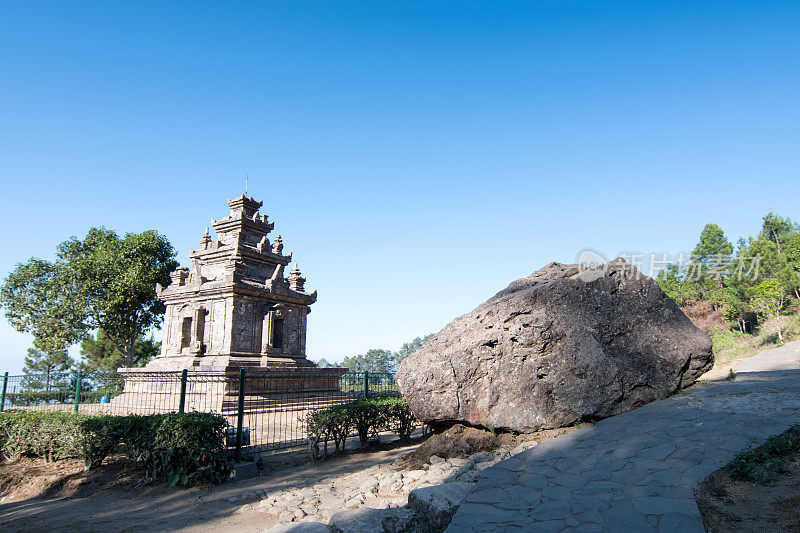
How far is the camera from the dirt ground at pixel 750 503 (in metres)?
3.72

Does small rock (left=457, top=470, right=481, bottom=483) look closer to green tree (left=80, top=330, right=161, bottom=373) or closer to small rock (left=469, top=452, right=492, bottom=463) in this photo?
small rock (left=469, top=452, right=492, bottom=463)

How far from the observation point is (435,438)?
777 cm

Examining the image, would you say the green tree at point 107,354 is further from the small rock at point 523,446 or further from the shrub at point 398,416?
the small rock at point 523,446

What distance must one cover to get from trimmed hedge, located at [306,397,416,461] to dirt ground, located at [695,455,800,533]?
649 cm

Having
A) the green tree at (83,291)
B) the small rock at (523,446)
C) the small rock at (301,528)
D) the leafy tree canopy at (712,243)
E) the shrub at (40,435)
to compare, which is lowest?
the small rock at (301,528)

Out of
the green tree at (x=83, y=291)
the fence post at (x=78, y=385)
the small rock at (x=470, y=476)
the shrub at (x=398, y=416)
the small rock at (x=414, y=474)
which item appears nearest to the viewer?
the small rock at (x=470, y=476)

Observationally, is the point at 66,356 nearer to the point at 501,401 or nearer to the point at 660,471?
the point at 501,401

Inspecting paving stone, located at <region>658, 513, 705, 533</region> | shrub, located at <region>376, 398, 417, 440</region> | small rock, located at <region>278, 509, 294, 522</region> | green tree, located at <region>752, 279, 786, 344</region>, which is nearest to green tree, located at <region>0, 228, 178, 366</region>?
shrub, located at <region>376, 398, 417, 440</region>

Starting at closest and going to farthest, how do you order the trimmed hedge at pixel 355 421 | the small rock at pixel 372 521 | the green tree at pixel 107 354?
the small rock at pixel 372 521, the trimmed hedge at pixel 355 421, the green tree at pixel 107 354

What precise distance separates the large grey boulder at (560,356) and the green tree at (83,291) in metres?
24.1

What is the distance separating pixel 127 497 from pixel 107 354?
32848mm

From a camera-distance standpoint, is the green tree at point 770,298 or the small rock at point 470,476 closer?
the small rock at point 470,476

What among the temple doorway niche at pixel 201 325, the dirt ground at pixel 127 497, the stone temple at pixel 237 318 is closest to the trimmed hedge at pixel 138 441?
the dirt ground at pixel 127 497

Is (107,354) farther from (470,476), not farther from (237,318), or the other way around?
(470,476)
